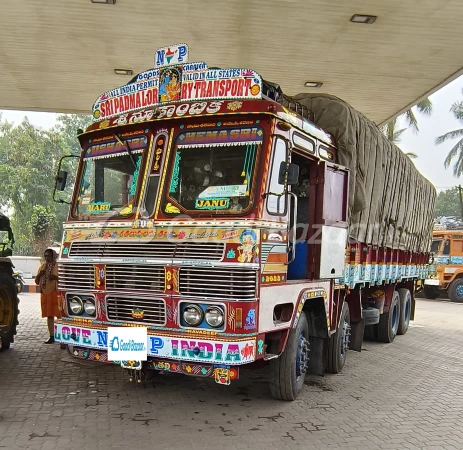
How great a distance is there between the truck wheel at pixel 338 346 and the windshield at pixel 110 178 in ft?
11.2

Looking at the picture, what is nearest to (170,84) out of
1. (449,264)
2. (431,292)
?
(449,264)

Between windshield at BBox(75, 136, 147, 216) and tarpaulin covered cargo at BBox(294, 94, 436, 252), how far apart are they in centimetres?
263

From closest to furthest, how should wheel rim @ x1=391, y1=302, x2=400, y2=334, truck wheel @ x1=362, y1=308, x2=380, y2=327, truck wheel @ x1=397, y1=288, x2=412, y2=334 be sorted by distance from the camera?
truck wheel @ x1=362, y1=308, x2=380, y2=327 → wheel rim @ x1=391, y1=302, x2=400, y2=334 → truck wheel @ x1=397, y1=288, x2=412, y2=334

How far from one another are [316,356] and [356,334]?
6.16 feet

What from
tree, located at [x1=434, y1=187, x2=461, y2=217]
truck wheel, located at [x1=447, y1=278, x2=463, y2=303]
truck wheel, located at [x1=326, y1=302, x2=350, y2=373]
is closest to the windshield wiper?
truck wheel, located at [x1=326, y1=302, x2=350, y2=373]

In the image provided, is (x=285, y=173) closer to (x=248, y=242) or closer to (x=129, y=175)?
(x=248, y=242)

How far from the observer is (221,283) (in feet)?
14.3

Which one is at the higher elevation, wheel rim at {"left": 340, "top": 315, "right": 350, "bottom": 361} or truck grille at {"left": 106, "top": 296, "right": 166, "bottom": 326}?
truck grille at {"left": 106, "top": 296, "right": 166, "bottom": 326}

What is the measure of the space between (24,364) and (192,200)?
3.99m

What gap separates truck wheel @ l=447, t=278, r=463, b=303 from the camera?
20.8 meters

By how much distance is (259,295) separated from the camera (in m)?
4.42

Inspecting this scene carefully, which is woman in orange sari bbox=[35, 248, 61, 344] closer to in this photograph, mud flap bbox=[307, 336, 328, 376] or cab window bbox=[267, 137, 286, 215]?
mud flap bbox=[307, 336, 328, 376]

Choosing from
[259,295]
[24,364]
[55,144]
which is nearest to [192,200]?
[259,295]

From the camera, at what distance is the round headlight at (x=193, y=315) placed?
4.45m
